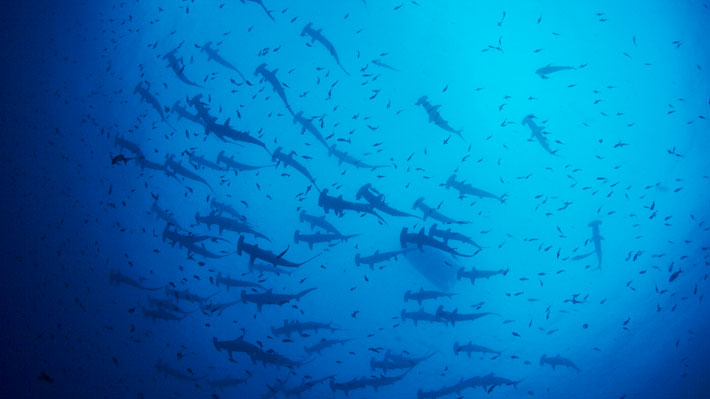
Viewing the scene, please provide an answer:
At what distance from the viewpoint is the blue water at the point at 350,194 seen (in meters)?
13.4

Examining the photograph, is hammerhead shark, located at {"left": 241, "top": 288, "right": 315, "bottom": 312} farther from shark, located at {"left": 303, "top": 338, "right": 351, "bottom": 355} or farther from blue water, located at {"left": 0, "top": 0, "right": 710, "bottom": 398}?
blue water, located at {"left": 0, "top": 0, "right": 710, "bottom": 398}

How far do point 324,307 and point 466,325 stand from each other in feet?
24.0

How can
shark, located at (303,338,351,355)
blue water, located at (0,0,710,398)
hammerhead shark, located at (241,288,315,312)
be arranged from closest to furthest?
hammerhead shark, located at (241,288,315,312) < shark, located at (303,338,351,355) < blue water, located at (0,0,710,398)

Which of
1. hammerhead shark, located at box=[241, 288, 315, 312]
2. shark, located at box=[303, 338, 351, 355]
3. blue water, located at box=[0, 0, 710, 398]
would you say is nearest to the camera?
hammerhead shark, located at box=[241, 288, 315, 312]

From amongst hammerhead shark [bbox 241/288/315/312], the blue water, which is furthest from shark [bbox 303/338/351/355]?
hammerhead shark [bbox 241/288/315/312]

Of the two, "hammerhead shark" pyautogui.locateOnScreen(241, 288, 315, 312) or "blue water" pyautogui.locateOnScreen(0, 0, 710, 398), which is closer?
"hammerhead shark" pyautogui.locateOnScreen(241, 288, 315, 312)

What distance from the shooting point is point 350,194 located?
20.4 meters

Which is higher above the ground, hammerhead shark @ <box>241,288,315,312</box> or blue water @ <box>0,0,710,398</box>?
blue water @ <box>0,0,710,398</box>

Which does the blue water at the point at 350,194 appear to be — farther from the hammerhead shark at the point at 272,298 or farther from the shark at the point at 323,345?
the hammerhead shark at the point at 272,298

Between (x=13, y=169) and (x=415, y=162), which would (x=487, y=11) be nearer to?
(x=415, y=162)

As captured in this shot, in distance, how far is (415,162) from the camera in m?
21.2

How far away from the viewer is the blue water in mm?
13359

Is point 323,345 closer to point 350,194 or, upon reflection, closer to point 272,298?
point 272,298

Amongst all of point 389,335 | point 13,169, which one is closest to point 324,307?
point 389,335
